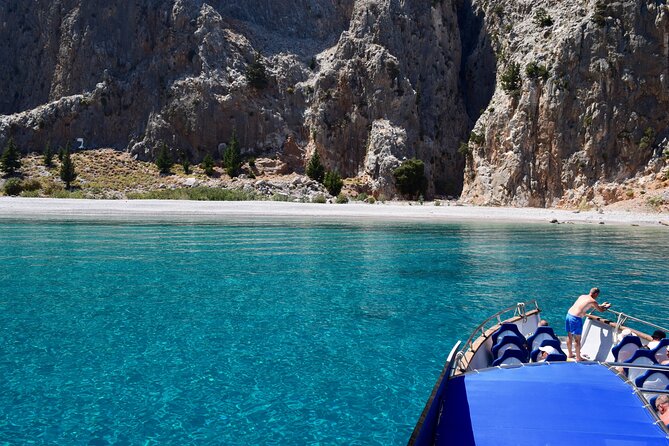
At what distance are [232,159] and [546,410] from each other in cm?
7410

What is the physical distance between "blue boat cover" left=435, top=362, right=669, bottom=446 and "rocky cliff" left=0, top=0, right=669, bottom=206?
5599 centimetres

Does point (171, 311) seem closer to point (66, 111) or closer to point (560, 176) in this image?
point (560, 176)

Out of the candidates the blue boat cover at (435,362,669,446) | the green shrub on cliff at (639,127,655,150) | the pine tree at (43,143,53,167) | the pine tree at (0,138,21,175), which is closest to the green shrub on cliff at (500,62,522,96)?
the green shrub on cliff at (639,127,655,150)

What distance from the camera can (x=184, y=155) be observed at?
8306cm

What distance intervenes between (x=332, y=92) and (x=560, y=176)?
3713 centimetres

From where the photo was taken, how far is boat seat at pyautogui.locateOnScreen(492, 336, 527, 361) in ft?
27.9

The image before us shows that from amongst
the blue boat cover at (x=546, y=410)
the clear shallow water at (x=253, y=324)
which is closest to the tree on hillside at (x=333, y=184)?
the clear shallow water at (x=253, y=324)

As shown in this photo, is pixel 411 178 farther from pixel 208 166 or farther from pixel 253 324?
pixel 253 324

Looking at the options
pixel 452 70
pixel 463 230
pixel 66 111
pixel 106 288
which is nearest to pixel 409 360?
pixel 106 288

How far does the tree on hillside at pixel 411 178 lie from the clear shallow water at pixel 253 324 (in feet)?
131

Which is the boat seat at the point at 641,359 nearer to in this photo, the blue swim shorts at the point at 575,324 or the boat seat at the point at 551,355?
the boat seat at the point at 551,355

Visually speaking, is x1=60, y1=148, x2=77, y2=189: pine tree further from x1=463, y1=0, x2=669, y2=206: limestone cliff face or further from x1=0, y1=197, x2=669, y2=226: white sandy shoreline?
x1=463, y1=0, x2=669, y2=206: limestone cliff face

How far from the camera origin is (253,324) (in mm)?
13539

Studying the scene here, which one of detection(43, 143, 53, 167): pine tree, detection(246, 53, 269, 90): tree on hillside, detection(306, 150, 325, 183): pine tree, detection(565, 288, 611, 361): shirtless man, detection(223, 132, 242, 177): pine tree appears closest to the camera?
detection(565, 288, 611, 361): shirtless man
